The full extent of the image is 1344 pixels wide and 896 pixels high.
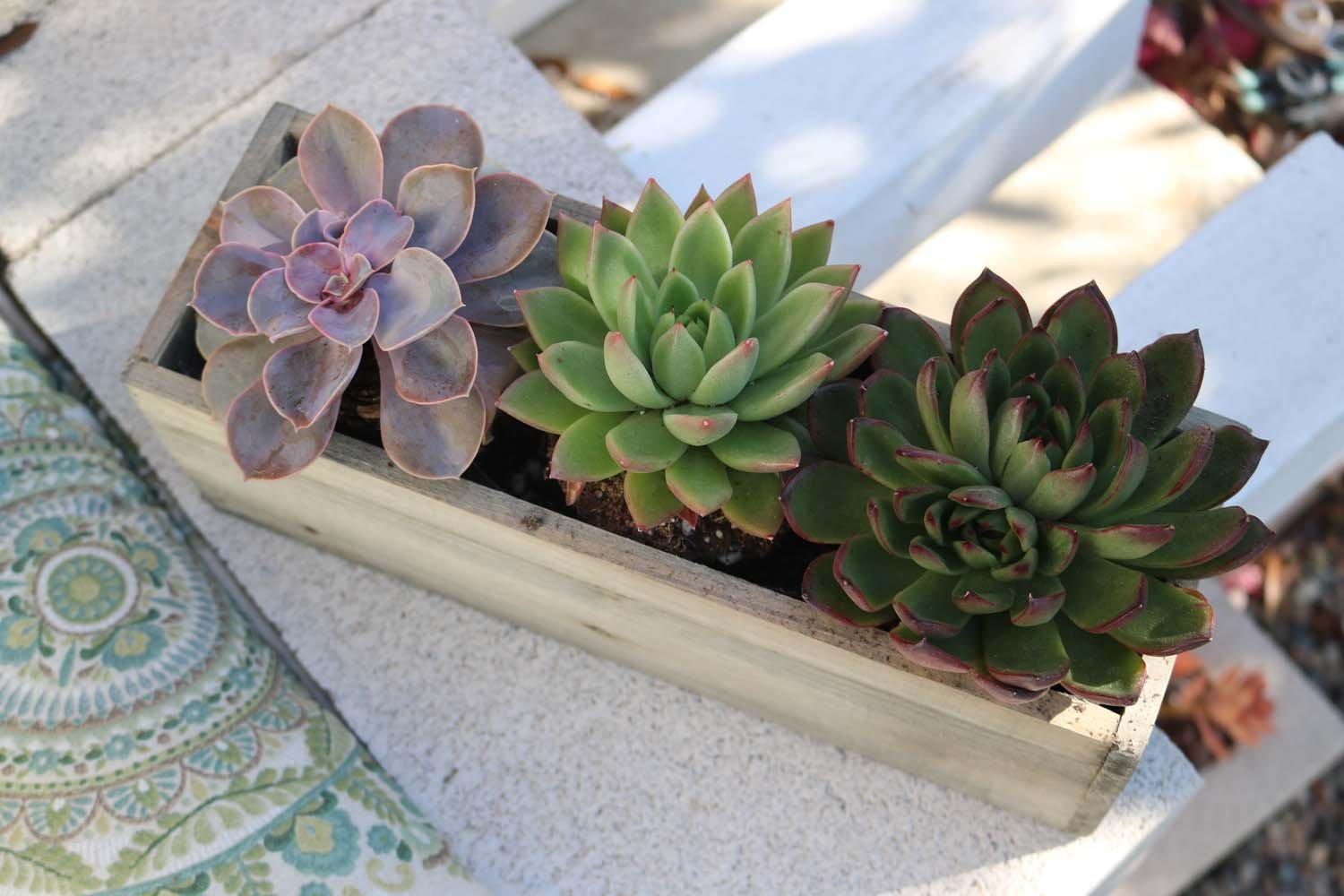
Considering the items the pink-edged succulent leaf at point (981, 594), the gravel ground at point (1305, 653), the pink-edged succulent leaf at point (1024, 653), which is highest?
the pink-edged succulent leaf at point (981, 594)

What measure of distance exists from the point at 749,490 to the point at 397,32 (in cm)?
89

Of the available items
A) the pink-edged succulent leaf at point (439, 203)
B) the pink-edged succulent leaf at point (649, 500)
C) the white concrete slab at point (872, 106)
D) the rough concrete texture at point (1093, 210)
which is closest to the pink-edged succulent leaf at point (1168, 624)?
the pink-edged succulent leaf at point (649, 500)

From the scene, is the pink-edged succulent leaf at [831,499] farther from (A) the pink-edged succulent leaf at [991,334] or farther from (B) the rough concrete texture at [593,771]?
(B) the rough concrete texture at [593,771]

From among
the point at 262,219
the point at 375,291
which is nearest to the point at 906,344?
the point at 375,291

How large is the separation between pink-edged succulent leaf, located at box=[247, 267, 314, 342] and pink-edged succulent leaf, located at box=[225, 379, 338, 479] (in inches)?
2.3

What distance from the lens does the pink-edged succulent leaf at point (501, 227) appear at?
899mm

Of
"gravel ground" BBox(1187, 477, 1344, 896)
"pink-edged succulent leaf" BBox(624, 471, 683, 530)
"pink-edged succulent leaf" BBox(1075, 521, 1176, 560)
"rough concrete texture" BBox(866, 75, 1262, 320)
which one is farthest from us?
"gravel ground" BBox(1187, 477, 1344, 896)

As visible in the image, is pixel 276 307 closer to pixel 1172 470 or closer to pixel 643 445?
pixel 643 445

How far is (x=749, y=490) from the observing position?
0.87m

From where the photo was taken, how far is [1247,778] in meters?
1.88

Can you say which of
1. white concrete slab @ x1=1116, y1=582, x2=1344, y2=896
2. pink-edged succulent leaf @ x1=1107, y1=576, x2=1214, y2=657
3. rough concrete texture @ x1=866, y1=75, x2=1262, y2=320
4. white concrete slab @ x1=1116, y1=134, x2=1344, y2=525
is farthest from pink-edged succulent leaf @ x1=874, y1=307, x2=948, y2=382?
white concrete slab @ x1=1116, y1=582, x2=1344, y2=896

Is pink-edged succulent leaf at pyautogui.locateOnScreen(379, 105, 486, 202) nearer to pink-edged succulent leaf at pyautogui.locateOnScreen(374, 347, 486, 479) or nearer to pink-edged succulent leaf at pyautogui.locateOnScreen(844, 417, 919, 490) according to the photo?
pink-edged succulent leaf at pyautogui.locateOnScreen(374, 347, 486, 479)

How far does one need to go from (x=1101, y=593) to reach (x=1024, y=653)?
6 cm

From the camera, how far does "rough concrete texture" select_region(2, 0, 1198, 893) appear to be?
111 cm
